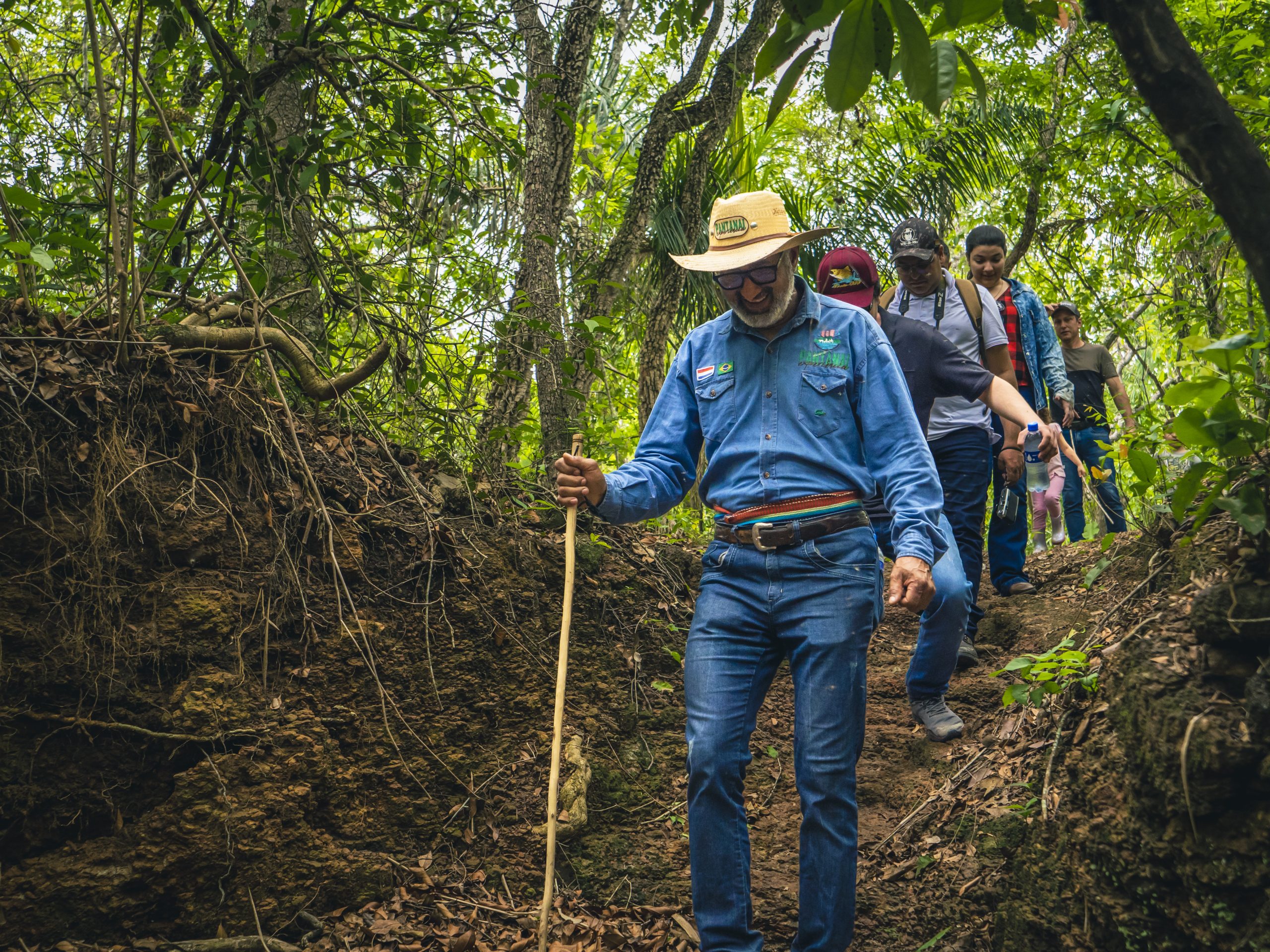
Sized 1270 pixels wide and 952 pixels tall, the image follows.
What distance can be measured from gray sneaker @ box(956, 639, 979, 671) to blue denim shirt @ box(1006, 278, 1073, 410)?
5.89 ft

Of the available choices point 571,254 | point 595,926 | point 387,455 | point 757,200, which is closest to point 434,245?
point 571,254

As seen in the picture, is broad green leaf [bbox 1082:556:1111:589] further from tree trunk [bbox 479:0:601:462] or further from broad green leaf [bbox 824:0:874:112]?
tree trunk [bbox 479:0:601:462]

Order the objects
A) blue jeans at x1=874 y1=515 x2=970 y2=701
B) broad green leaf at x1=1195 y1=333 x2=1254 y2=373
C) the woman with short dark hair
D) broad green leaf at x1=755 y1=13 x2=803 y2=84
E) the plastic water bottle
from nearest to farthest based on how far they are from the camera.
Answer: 1. broad green leaf at x1=755 y1=13 x2=803 y2=84
2. broad green leaf at x1=1195 y1=333 x2=1254 y2=373
3. blue jeans at x1=874 y1=515 x2=970 y2=701
4. the plastic water bottle
5. the woman with short dark hair

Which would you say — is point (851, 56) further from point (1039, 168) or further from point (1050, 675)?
point (1039, 168)

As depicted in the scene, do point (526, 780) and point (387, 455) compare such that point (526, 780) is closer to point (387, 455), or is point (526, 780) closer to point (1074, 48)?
point (387, 455)

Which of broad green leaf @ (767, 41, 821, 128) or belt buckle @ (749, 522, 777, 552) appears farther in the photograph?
belt buckle @ (749, 522, 777, 552)

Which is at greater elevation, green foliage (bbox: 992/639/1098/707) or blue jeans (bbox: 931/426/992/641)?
blue jeans (bbox: 931/426/992/641)

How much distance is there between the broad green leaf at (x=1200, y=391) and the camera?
2.07 meters

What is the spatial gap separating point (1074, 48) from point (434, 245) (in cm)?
545

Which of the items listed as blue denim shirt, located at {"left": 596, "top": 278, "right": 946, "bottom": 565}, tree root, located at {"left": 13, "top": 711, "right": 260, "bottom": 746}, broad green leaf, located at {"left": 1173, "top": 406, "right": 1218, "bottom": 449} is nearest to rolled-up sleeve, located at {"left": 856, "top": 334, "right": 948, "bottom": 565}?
blue denim shirt, located at {"left": 596, "top": 278, "right": 946, "bottom": 565}

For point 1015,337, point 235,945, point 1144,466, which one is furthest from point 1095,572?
point 235,945

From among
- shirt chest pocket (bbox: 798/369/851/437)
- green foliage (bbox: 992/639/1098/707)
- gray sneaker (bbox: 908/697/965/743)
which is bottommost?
gray sneaker (bbox: 908/697/965/743)

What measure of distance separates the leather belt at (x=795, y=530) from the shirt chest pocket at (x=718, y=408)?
0.40m

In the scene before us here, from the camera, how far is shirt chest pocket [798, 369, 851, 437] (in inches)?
120
